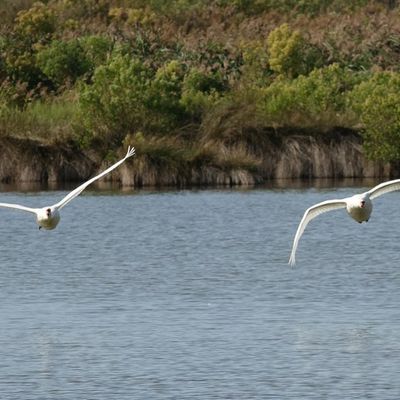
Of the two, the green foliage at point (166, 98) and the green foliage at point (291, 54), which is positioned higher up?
the green foliage at point (291, 54)

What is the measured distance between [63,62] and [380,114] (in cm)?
1403

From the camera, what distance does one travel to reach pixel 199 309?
29.2 meters

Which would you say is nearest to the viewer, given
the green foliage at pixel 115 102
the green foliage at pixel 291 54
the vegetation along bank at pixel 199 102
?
the vegetation along bank at pixel 199 102

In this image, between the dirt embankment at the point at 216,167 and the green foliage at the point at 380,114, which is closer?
the green foliage at the point at 380,114

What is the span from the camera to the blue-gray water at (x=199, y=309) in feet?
76.6

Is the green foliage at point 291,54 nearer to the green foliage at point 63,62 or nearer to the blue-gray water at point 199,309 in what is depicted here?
the green foliage at point 63,62

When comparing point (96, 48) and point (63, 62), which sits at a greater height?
point (96, 48)

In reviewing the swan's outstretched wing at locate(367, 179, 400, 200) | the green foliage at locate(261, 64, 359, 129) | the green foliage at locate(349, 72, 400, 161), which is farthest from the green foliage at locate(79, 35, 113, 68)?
the swan's outstretched wing at locate(367, 179, 400, 200)

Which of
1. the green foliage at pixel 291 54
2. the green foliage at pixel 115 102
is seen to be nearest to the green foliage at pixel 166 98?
the green foliage at pixel 115 102

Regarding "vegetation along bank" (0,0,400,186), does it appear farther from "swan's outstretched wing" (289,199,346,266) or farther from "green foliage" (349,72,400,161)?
"swan's outstretched wing" (289,199,346,266)

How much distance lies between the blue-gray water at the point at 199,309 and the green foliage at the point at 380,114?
6072 mm

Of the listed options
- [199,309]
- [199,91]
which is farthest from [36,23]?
[199,309]

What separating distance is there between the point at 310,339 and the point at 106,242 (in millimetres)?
17694

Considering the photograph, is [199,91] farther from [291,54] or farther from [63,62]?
[63,62]
